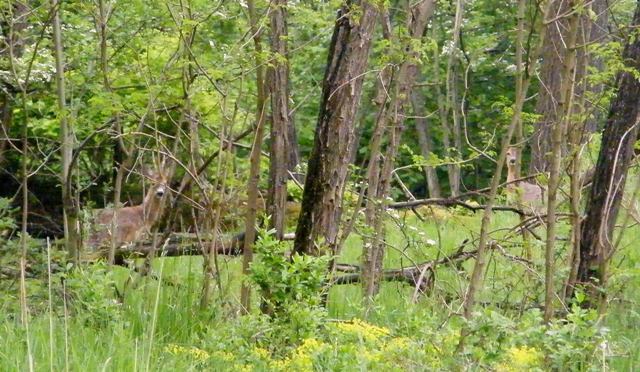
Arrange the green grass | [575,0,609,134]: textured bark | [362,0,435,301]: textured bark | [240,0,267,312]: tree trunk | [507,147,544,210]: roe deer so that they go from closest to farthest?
the green grass, [575,0,609,134]: textured bark, [240,0,267,312]: tree trunk, [362,0,435,301]: textured bark, [507,147,544,210]: roe deer

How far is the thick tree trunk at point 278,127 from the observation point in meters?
6.33

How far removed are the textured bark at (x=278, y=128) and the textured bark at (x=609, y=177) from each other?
1984 mm

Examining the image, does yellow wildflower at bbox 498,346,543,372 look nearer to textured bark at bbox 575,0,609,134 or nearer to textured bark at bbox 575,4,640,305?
textured bark at bbox 575,0,609,134

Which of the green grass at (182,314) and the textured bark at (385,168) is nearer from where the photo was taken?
the green grass at (182,314)

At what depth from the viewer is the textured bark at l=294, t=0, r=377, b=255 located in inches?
233

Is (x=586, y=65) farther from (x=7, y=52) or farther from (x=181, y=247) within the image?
(x=7, y=52)

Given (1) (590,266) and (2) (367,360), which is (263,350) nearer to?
(2) (367,360)

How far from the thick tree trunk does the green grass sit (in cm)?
55

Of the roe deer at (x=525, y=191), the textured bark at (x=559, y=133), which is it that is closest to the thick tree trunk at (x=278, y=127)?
the roe deer at (x=525, y=191)

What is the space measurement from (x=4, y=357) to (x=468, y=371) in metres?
1.91

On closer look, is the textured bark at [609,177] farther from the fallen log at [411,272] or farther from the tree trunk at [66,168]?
the tree trunk at [66,168]

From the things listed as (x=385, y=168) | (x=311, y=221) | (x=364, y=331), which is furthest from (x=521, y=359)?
(x=385, y=168)

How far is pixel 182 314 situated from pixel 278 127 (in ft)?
4.48

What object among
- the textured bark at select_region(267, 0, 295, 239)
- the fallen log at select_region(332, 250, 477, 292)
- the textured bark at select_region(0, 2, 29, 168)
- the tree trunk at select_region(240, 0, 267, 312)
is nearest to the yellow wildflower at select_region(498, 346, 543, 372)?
the tree trunk at select_region(240, 0, 267, 312)
